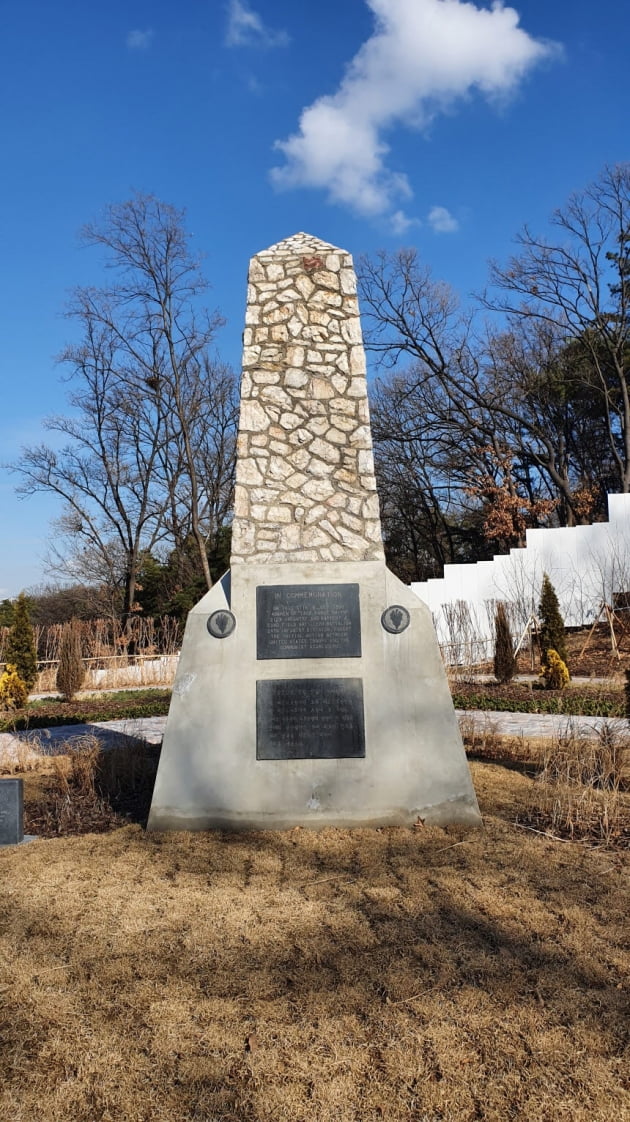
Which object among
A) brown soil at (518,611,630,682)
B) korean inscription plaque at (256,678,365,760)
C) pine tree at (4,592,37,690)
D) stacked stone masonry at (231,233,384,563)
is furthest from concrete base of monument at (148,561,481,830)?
pine tree at (4,592,37,690)

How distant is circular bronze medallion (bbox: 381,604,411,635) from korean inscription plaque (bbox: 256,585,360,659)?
217 mm

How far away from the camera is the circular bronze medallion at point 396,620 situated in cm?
522

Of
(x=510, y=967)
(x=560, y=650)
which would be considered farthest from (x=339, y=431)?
(x=560, y=650)

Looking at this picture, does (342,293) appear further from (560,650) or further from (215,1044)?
(560,650)

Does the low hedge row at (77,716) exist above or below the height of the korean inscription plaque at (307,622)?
below

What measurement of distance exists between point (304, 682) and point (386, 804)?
1046mm

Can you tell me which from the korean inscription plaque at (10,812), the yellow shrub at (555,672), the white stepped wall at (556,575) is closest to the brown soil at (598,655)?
the white stepped wall at (556,575)

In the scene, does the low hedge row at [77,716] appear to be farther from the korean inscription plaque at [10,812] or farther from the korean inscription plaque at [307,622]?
the korean inscription plaque at [307,622]

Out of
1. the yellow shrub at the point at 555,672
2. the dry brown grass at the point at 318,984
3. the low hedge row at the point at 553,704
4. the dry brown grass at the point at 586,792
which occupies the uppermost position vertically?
the yellow shrub at the point at 555,672

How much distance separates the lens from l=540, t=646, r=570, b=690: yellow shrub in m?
11.9

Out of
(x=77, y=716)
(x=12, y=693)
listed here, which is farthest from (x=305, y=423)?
(x=12, y=693)

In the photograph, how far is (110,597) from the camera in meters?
26.9

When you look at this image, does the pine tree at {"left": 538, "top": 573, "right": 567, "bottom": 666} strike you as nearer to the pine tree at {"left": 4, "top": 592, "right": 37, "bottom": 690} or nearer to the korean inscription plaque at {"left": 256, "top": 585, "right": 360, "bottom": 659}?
the korean inscription plaque at {"left": 256, "top": 585, "right": 360, "bottom": 659}

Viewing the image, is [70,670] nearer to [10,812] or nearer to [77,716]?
[77,716]
